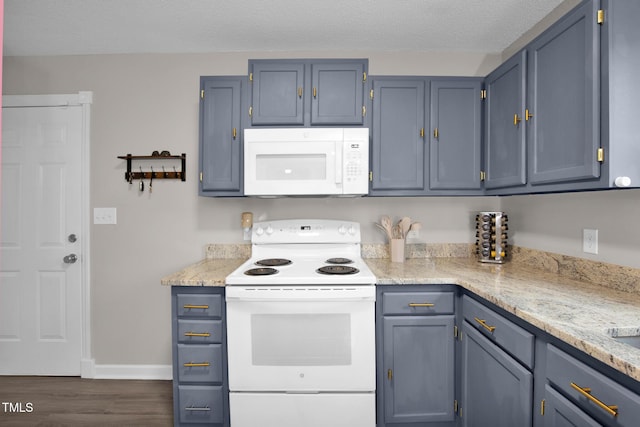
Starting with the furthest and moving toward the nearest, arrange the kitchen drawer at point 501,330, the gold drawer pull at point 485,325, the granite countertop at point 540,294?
1. the gold drawer pull at point 485,325
2. the kitchen drawer at point 501,330
3. the granite countertop at point 540,294

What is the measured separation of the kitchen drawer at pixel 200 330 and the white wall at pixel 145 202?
2.67 ft

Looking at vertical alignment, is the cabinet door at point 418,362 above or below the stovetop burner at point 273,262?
below

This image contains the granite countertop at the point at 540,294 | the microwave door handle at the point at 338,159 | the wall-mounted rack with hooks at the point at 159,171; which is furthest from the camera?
the wall-mounted rack with hooks at the point at 159,171

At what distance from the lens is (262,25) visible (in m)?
2.37

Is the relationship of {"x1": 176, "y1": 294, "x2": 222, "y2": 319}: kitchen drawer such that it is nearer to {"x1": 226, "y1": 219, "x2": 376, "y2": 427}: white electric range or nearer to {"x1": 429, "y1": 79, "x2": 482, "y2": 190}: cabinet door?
{"x1": 226, "y1": 219, "x2": 376, "y2": 427}: white electric range

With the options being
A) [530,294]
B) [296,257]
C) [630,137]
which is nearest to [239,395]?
[296,257]

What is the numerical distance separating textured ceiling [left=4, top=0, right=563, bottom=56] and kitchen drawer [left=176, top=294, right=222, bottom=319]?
1.75 m

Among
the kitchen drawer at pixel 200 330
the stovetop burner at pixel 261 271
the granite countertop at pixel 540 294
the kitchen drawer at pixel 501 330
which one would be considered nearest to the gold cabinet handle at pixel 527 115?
the granite countertop at pixel 540 294

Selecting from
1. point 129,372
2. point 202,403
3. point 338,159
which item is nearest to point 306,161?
point 338,159

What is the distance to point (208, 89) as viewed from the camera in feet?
7.72

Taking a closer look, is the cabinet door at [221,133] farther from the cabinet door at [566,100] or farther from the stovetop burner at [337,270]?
the cabinet door at [566,100]

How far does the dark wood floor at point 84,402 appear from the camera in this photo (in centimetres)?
228

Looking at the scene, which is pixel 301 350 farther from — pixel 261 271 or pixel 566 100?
pixel 566 100

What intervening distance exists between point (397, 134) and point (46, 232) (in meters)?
2.78
